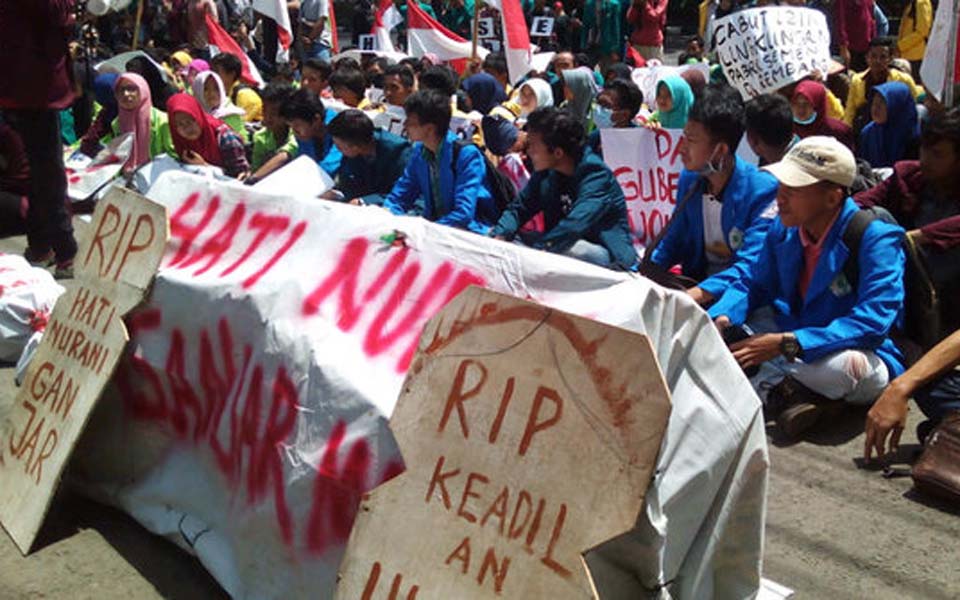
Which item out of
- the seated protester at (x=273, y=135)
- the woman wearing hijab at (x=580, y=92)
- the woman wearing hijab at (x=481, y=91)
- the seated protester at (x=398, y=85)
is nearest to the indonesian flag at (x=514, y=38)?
the woman wearing hijab at (x=481, y=91)

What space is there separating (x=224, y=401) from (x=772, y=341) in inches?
82.8

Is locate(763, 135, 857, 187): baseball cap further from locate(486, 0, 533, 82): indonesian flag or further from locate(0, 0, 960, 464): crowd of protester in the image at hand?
locate(486, 0, 533, 82): indonesian flag

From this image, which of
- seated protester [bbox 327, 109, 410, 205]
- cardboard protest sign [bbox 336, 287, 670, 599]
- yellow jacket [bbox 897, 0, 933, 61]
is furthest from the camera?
yellow jacket [bbox 897, 0, 933, 61]

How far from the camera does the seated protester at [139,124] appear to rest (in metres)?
8.68

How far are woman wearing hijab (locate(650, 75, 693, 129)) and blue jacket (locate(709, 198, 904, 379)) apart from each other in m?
3.46

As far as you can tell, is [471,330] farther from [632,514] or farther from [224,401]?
[224,401]

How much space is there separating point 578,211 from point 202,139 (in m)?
4.01

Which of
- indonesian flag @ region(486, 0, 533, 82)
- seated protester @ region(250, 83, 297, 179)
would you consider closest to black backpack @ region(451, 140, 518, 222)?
seated protester @ region(250, 83, 297, 179)

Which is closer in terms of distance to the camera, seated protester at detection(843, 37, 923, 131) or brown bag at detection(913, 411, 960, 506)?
brown bag at detection(913, 411, 960, 506)

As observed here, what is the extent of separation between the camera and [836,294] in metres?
4.47

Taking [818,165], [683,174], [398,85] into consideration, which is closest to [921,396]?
[818,165]

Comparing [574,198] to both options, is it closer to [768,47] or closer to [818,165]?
[818,165]

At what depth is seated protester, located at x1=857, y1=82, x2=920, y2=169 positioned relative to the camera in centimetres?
745

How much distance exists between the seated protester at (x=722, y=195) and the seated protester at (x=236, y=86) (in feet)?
21.1
